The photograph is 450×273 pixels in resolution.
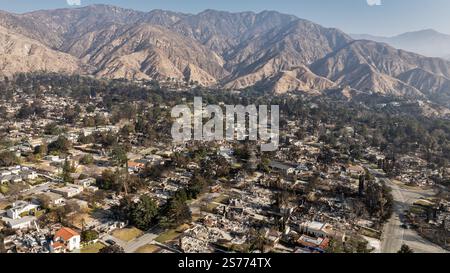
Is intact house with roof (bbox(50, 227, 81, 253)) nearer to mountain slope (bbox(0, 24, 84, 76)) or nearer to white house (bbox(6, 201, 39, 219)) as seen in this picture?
white house (bbox(6, 201, 39, 219))

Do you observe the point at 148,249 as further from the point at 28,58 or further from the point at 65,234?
the point at 28,58

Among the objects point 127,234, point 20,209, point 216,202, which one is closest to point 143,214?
point 127,234

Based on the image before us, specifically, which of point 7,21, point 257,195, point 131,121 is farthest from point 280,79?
point 7,21

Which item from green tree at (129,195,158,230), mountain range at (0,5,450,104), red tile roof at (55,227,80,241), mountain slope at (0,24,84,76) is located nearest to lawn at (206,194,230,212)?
green tree at (129,195,158,230)

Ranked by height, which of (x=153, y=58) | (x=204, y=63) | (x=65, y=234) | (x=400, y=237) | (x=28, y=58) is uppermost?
(x=153, y=58)

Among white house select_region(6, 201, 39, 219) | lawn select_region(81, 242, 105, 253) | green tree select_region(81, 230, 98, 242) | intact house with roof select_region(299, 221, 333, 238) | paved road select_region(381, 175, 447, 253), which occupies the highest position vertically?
white house select_region(6, 201, 39, 219)
